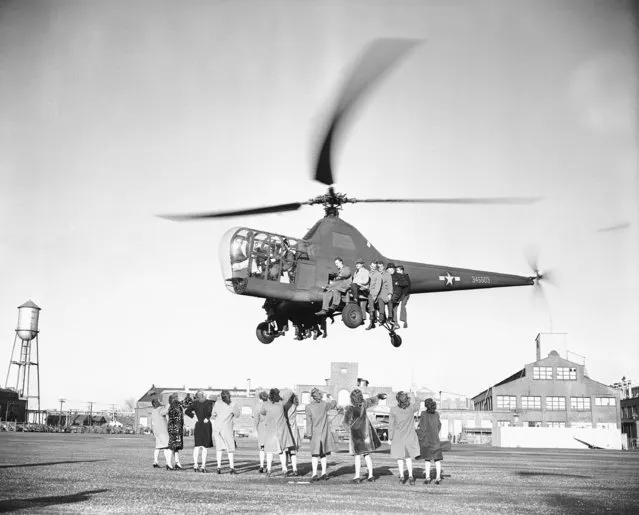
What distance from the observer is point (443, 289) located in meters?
26.5

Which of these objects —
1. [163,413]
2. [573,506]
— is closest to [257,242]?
[163,413]

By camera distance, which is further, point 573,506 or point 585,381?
point 585,381

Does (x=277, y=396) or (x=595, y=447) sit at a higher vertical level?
(x=277, y=396)

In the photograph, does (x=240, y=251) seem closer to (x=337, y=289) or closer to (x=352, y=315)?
(x=337, y=289)

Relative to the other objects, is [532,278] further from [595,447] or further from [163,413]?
[595,447]

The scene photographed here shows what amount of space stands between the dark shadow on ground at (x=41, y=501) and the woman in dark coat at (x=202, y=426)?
525 cm

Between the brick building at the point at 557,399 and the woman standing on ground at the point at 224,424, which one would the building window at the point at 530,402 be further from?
the woman standing on ground at the point at 224,424

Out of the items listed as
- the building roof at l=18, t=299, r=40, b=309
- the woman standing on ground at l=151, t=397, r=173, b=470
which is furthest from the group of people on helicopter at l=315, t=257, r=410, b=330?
the building roof at l=18, t=299, r=40, b=309

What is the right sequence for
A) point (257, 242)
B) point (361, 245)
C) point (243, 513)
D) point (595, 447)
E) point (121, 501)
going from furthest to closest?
point (595, 447)
point (361, 245)
point (257, 242)
point (121, 501)
point (243, 513)

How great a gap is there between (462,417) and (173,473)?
237 ft

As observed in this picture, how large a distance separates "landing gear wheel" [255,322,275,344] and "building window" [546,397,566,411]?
217 feet

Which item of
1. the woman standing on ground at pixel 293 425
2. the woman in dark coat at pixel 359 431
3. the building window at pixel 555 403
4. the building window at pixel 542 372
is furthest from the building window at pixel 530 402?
the woman in dark coat at pixel 359 431

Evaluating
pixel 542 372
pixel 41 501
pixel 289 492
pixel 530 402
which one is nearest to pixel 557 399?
pixel 530 402

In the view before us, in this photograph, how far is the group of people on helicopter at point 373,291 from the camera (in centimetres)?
2250
